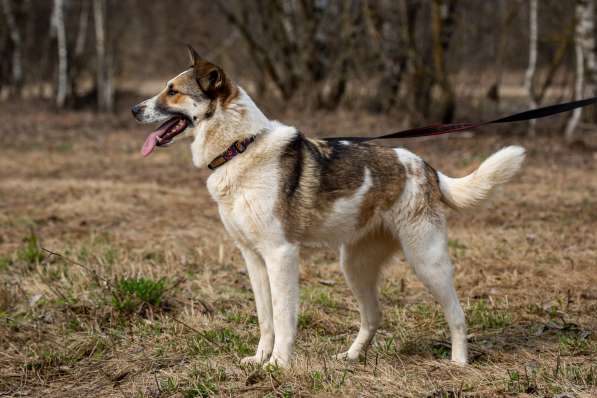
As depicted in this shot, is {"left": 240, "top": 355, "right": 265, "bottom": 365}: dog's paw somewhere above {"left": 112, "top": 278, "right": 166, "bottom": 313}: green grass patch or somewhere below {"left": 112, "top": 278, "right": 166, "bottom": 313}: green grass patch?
Answer: below

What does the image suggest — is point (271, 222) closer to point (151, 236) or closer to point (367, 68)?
point (151, 236)

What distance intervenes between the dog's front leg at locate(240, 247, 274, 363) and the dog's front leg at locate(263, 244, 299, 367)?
0.59 ft

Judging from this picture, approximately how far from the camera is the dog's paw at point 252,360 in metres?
4.22

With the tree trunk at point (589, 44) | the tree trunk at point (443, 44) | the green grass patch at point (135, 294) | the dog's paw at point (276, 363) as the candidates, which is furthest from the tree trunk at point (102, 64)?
the dog's paw at point (276, 363)

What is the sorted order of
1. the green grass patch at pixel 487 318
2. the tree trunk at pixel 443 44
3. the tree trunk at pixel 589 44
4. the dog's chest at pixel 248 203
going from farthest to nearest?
the tree trunk at pixel 443 44 < the tree trunk at pixel 589 44 < the green grass patch at pixel 487 318 < the dog's chest at pixel 248 203

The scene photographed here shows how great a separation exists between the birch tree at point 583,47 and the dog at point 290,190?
10047mm

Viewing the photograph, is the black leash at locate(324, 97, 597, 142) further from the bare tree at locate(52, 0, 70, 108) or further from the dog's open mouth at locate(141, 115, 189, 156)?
the bare tree at locate(52, 0, 70, 108)

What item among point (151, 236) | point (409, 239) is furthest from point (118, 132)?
point (409, 239)

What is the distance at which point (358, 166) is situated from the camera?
4.45 metres

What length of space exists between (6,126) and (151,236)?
1174 cm

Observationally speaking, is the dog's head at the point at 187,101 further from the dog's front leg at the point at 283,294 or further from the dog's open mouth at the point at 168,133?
the dog's front leg at the point at 283,294

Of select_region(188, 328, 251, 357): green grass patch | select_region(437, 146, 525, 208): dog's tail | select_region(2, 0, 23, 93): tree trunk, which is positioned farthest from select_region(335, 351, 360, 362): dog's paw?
select_region(2, 0, 23, 93): tree trunk

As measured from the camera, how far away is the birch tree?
43.9 feet

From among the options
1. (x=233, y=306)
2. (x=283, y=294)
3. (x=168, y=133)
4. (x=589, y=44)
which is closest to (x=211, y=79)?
(x=168, y=133)
